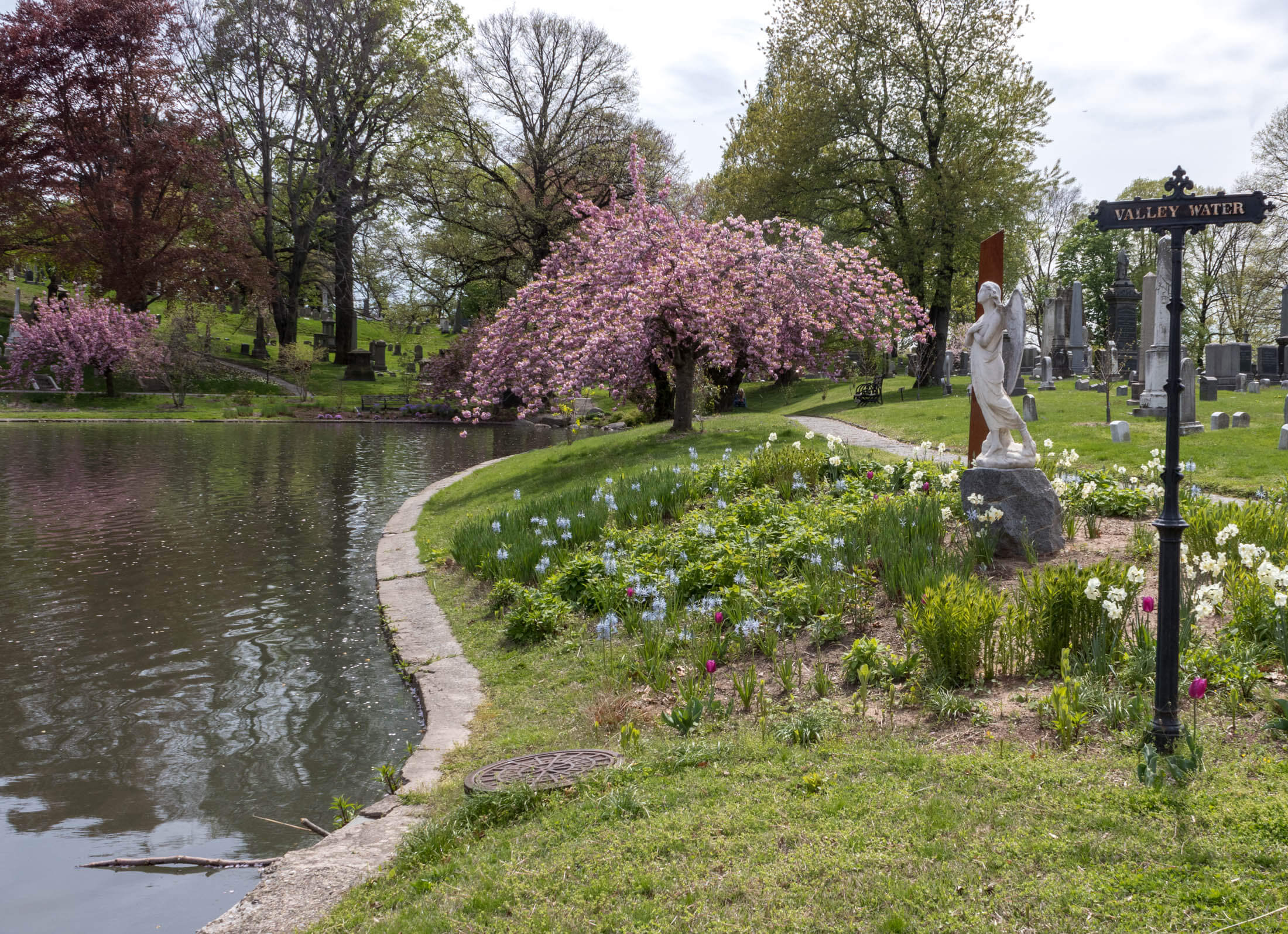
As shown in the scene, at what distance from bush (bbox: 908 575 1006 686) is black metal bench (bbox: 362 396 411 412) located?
3630 centimetres

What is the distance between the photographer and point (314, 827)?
4793 mm

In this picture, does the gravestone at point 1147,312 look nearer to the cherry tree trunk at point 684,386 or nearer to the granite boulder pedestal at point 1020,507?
the cherry tree trunk at point 684,386

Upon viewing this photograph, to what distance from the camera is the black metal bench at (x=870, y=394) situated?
97.9ft

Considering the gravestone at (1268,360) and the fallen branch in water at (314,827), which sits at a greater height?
the gravestone at (1268,360)

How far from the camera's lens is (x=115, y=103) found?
4344cm

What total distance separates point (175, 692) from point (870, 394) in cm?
2592

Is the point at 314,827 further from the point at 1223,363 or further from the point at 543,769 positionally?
the point at 1223,363

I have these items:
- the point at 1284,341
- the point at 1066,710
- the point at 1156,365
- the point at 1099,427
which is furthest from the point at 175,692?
the point at 1284,341

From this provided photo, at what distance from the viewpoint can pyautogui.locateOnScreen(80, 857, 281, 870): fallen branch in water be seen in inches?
178

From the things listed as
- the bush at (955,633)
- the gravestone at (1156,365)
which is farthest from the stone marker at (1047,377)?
the bush at (955,633)

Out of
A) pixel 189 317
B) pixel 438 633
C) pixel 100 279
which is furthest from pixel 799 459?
pixel 100 279

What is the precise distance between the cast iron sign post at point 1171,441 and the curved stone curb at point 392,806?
11.5 ft

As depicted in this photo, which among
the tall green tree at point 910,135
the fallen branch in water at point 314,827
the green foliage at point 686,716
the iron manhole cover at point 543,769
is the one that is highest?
the tall green tree at point 910,135

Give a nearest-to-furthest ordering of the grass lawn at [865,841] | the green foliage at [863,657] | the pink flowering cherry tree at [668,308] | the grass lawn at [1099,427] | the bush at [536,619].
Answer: the grass lawn at [865,841], the green foliage at [863,657], the bush at [536,619], the grass lawn at [1099,427], the pink flowering cherry tree at [668,308]
